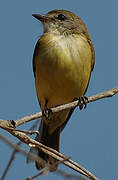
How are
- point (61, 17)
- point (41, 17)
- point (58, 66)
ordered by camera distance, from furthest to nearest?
point (61, 17)
point (41, 17)
point (58, 66)

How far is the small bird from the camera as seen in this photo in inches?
193

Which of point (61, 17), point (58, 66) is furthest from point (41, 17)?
point (58, 66)

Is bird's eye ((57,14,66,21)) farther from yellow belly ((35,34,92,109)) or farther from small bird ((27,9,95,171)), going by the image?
yellow belly ((35,34,92,109))

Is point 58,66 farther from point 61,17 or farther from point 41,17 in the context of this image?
point 61,17

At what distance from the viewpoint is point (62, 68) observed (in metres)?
4.85

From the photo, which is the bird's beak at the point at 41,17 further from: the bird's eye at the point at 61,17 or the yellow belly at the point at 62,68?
the yellow belly at the point at 62,68

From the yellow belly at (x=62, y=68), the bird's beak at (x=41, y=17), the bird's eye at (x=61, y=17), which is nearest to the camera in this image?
the yellow belly at (x=62, y=68)

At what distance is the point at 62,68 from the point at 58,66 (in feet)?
0.21

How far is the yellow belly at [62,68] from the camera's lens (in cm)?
489

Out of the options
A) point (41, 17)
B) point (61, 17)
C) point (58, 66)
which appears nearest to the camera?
point (58, 66)

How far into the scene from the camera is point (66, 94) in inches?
205

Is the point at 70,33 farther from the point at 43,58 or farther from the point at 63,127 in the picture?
the point at 63,127

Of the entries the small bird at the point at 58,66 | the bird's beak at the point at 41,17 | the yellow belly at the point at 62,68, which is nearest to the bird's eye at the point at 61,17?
the small bird at the point at 58,66

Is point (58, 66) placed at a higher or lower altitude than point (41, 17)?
lower
